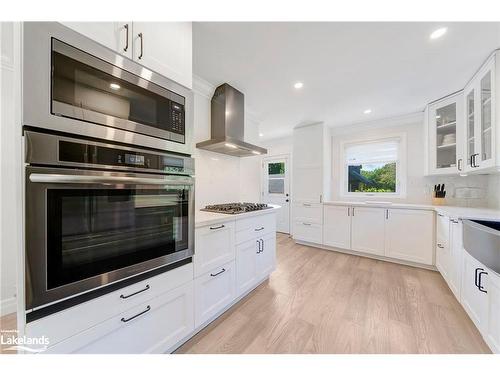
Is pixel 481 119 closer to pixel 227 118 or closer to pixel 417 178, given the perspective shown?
pixel 417 178

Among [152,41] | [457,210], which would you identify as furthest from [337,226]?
[152,41]

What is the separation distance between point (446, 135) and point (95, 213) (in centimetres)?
397

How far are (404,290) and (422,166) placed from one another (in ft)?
6.87

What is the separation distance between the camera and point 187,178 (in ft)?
4.01

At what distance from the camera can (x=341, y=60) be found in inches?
69.5

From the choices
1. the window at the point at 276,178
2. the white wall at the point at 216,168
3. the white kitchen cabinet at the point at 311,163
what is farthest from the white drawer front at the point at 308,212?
the white wall at the point at 216,168

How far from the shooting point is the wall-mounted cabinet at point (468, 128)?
1.72 m

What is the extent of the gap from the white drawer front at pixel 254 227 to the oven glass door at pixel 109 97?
98 cm

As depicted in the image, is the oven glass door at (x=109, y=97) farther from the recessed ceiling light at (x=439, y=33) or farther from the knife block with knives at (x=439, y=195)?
the knife block with knives at (x=439, y=195)

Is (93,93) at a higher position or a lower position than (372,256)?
higher
